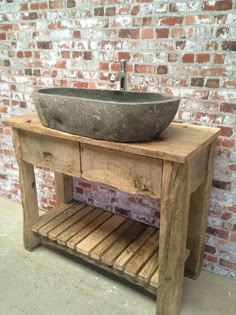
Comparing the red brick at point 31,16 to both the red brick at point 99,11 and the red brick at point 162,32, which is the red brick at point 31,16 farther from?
the red brick at point 162,32

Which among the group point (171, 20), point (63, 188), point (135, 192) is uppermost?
point (171, 20)

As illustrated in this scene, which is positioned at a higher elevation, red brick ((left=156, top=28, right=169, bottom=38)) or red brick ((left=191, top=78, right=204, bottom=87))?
red brick ((left=156, top=28, right=169, bottom=38))

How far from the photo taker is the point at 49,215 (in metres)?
1.86

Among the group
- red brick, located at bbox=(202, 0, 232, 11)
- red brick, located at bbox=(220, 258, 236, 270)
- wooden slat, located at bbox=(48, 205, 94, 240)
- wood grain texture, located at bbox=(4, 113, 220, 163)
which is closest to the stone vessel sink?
wood grain texture, located at bbox=(4, 113, 220, 163)

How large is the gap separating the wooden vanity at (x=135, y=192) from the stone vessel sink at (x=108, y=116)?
0.04 m

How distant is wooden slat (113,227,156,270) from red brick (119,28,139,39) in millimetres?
1047


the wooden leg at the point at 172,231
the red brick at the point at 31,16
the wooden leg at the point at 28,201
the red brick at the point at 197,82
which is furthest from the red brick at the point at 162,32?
the wooden leg at the point at 28,201

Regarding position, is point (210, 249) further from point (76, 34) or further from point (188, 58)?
point (76, 34)

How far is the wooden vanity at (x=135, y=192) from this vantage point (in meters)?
1.14

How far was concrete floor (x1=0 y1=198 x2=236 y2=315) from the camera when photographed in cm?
142

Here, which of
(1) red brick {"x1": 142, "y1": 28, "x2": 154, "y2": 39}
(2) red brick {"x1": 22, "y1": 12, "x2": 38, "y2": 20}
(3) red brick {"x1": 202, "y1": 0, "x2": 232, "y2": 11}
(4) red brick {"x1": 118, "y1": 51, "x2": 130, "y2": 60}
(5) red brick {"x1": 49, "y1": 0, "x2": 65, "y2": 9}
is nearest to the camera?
(3) red brick {"x1": 202, "y1": 0, "x2": 232, "y2": 11}

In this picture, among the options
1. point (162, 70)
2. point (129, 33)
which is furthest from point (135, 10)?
point (162, 70)

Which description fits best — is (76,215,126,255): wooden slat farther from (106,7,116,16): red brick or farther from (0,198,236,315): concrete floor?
(106,7,116,16): red brick

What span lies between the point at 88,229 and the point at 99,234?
8 centimetres
